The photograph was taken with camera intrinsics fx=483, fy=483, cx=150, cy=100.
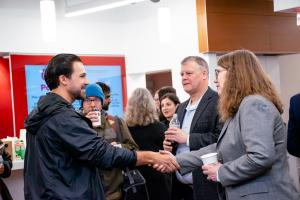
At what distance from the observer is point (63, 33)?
23.3 feet

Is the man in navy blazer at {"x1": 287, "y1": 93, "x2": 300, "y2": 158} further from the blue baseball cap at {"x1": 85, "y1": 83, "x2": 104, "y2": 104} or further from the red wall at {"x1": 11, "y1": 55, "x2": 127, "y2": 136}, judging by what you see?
the red wall at {"x1": 11, "y1": 55, "x2": 127, "y2": 136}

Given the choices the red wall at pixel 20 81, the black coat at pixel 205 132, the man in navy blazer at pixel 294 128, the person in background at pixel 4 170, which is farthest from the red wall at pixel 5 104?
the man in navy blazer at pixel 294 128

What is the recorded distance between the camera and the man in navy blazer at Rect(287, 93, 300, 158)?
3564 mm

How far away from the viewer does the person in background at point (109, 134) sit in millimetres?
3979

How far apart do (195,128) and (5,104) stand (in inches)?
Answer: 150

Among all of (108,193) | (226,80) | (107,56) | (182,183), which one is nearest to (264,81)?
(226,80)

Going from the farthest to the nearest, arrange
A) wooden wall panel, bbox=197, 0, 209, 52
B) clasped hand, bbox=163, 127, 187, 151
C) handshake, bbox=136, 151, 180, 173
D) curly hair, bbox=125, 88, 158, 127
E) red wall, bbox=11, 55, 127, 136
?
wooden wall panel, bbox=197, 0, 209, 52 < red wall, bbox=11, 55, 127, 136 < curly hair, bbox=125, 88, 158, 127 < clasped hand, bbox=163, 127, 187, 151 < handshake, bbox=136, 151, 180, 173

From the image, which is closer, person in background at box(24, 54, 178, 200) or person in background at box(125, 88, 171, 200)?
person in background at box(24, 54, 178, 200)

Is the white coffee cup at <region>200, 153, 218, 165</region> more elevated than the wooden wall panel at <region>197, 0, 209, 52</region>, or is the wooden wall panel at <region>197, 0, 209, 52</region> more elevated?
the wooden wall panel at <region>197, 0, 209, 52</region>

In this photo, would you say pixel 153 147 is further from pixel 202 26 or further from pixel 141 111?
pixel 202 26

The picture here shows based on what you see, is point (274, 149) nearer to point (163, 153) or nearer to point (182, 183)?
point (163, 153)

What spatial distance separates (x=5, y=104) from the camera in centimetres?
653

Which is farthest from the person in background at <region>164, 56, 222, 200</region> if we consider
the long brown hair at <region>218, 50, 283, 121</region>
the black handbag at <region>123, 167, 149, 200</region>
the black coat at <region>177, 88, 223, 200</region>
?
the long brown hair at <region>218, 50, 283, 121</region>

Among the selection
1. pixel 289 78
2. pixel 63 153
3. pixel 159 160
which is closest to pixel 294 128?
pixel 159 160
